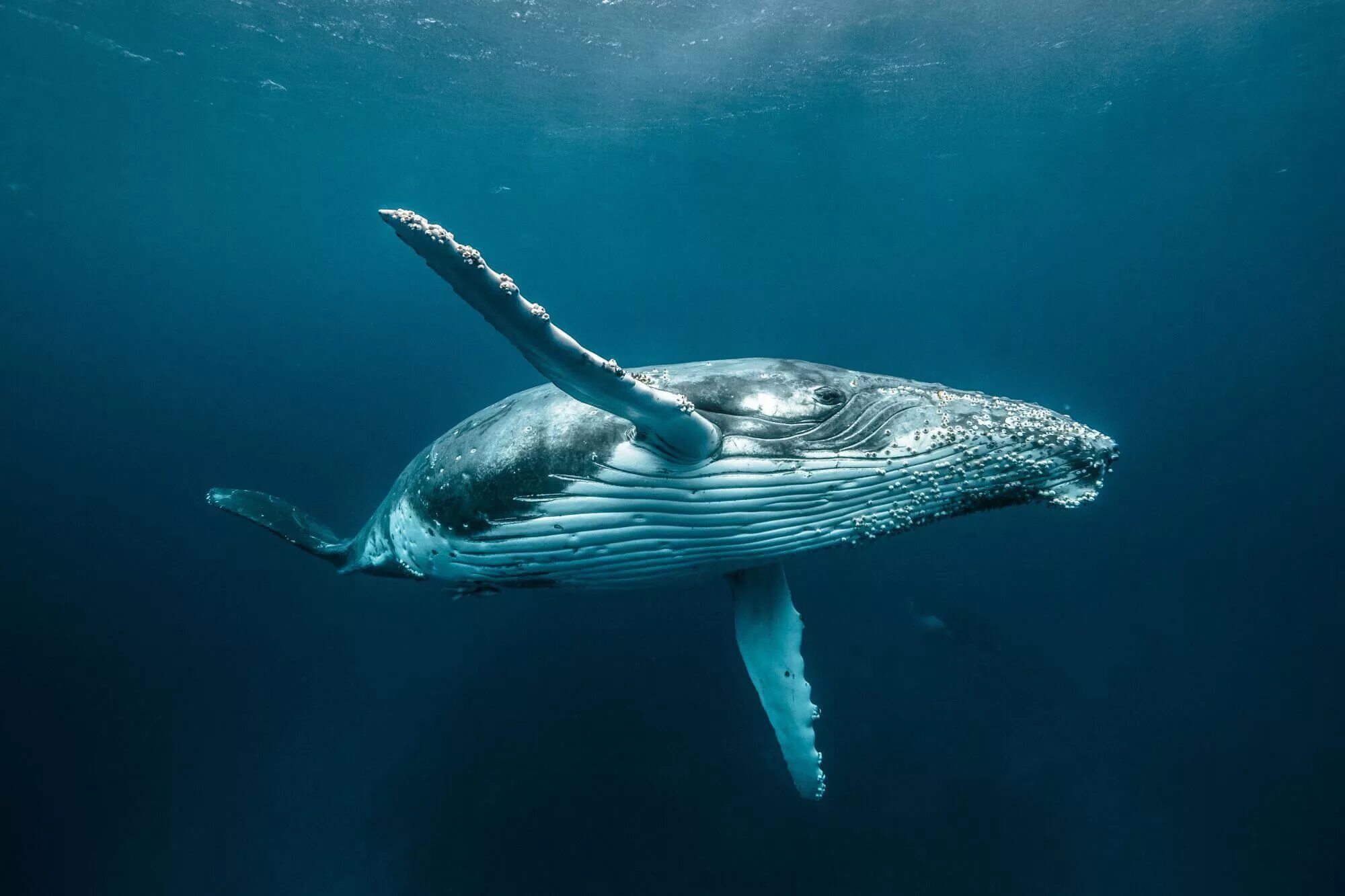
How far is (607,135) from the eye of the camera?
1625 inches

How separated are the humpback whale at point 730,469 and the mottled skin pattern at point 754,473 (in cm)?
1

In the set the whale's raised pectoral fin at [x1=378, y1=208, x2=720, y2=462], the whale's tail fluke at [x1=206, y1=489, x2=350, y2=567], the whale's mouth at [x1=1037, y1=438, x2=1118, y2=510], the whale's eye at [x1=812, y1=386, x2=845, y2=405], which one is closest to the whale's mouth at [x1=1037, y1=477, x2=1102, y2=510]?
the whale's mouth at [x1=1037, y1=438, x2=1118, y2=510]

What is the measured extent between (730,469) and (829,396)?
0.91 m

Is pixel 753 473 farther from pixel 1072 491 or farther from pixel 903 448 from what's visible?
pixel 1072 491

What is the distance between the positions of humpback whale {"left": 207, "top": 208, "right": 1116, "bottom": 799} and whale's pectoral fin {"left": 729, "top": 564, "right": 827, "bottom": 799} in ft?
3.37

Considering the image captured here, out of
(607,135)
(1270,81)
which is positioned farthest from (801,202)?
(1270,81)

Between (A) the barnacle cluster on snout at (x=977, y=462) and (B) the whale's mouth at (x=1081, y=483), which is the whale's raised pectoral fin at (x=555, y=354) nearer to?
(A) the barnacle cluster on snout at (x=977, y=462)

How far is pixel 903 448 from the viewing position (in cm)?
365

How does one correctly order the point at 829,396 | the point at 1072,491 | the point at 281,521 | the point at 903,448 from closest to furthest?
the point at 903,448 < the point at 1072,491 < the point at 829,396 < the point at 281,521

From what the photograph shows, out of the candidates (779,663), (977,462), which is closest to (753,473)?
(977,462)

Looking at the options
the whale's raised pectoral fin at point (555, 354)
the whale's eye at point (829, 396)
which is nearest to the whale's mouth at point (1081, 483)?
the whale's eye at point (829, 396)

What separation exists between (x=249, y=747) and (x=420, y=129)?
40.5 m

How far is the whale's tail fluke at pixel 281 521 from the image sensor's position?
6469 mm

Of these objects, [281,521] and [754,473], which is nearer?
[754,473]
